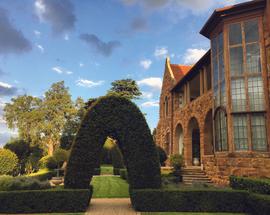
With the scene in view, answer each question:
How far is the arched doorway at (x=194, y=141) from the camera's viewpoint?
2205 centimetres

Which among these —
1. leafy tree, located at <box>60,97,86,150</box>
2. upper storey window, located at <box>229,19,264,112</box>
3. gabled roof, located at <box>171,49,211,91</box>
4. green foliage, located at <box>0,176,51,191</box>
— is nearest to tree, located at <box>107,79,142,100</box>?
leafy tree, located at <box>60,97,86,150</box>

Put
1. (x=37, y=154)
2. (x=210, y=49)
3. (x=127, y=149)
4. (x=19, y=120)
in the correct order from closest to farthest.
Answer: (x=127, y=149), (x=210, y=49), (x=37, y=154), (x=19, y=120)

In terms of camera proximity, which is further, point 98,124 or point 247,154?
point 247,154

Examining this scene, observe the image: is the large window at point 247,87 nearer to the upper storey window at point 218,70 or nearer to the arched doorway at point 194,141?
the upper storey window at point 218,70

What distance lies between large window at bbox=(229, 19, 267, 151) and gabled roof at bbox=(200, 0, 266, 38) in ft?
2.18

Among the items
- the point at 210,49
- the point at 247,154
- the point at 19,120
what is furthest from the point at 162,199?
the point at 19,120

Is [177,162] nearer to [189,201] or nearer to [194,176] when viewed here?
[194,176]

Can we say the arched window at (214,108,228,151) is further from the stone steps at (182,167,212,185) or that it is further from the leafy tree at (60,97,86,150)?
the leafy tree at (60,97,86,150)

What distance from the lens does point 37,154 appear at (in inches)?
1156

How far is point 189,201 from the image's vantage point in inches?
363

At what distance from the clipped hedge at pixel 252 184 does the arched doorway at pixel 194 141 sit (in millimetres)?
10827

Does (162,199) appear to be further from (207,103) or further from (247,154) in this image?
(207,103)

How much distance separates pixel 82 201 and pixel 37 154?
22495mm

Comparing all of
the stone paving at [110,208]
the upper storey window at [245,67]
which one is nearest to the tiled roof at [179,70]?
the upper storey window at [245,67]
